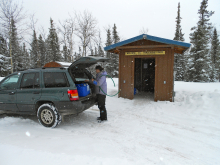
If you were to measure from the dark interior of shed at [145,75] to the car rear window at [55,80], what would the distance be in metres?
8.25

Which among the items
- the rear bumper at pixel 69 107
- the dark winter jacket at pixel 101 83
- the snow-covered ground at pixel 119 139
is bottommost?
the snow-covered ground at pixel 119 139

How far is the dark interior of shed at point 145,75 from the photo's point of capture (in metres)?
11.3

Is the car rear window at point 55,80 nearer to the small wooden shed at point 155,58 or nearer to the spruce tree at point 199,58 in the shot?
the small wooden shed at point 155,58

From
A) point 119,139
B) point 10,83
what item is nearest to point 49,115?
point 10,83

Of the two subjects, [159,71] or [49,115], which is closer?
[49,115]

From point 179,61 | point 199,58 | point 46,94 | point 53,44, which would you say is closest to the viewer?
point 46,94

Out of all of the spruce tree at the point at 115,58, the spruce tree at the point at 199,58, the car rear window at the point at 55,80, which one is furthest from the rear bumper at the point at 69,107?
the spruce tree at the point at 115,58

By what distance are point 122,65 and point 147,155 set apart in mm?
5906

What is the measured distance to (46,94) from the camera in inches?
155

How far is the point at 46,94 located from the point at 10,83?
1.64 metres

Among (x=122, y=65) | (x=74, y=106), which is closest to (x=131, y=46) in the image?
(x=122, y=65)

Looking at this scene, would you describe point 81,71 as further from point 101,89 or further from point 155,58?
point 155,58

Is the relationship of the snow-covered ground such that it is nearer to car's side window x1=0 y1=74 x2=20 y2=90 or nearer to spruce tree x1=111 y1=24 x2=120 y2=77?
car's side window x1=0 y1=74 x2=20 y2=90

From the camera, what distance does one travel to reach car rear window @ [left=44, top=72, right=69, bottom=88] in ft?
12.8
